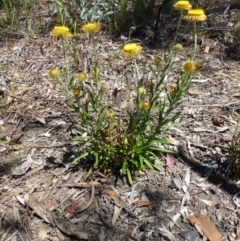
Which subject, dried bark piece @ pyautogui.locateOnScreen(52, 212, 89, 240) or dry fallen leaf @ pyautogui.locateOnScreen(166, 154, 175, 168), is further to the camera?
dry fallen leaf @ pyautogui.locateOnScreen(166, 154, 175, 168)

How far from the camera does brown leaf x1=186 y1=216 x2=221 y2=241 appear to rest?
2.09 meters

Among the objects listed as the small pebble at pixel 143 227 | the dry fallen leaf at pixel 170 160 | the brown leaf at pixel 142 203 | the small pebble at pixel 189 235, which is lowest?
the small pebble at pixel 143 227

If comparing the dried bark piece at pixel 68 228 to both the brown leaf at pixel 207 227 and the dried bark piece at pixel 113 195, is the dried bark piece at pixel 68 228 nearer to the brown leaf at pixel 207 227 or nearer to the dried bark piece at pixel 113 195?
the dried bark piece at pixel 113 195

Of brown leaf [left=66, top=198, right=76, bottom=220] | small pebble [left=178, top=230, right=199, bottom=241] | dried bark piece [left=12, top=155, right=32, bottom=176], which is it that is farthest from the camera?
dried bark piece [left=12, top=155, right=32, bottom=176]

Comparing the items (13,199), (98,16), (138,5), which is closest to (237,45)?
(138,5)

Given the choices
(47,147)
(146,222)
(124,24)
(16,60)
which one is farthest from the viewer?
(124,24)

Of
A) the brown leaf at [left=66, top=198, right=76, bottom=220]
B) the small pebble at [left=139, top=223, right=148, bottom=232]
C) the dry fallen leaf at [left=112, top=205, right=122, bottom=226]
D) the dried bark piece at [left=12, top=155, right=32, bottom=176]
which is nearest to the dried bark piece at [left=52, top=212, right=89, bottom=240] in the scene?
the brown leaf at [left=66, top=198, right=76, bottom=220]

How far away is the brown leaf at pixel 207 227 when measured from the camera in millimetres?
2086

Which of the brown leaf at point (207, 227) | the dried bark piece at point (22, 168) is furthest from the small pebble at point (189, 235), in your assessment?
the dried bark piece at point (22, 168)

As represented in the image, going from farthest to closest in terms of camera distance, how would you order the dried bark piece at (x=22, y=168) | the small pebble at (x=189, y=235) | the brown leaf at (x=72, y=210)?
1. the dried bark piece at (x=22, y=168)
2. the brown leaf at (x=72, y=210)
3. the small pebble at (x=189, y=235)

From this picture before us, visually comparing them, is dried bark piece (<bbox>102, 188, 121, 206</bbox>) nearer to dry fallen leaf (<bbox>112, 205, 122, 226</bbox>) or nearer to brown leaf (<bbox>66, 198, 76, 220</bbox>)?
dry fallen leaf (<bbox>112, 205, 122, 226</bbox>)

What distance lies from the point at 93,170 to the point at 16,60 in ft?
5.05

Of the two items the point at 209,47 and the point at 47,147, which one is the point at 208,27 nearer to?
the point at 209,47

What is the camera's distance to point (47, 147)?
8.50 feet
